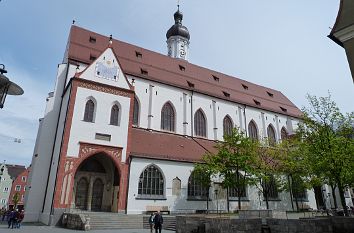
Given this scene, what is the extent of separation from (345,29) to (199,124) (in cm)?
1901

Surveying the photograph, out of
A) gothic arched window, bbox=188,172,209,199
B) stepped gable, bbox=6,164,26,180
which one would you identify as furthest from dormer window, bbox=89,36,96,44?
stepped gable, bbox=6,164,26,180

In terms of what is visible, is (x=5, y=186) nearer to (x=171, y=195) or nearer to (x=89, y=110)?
(x=89, y=110)

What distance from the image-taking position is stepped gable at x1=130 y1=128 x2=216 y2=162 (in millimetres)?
22531

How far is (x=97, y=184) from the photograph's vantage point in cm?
2216

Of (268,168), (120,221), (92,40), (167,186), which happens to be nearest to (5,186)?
(92,40)

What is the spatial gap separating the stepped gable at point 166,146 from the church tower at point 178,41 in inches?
862

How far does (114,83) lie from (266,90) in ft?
92.6

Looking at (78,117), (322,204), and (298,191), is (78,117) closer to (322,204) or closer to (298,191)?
(298,191)

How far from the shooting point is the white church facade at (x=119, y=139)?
803 inches

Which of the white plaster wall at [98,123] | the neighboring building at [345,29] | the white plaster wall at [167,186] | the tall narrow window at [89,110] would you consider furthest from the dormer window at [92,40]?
the neighboring building at [345,29]

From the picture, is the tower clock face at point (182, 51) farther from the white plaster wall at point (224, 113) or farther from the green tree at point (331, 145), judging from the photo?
the green tree at point (331, 145)

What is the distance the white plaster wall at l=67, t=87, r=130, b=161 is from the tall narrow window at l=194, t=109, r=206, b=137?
32.0 feet

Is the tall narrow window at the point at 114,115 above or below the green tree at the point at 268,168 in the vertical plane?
above

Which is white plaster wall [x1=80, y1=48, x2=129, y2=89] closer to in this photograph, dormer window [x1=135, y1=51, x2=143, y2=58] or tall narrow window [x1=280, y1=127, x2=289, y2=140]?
dormer window [x1=135, y1=51, x2=143, y2=58]
